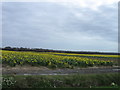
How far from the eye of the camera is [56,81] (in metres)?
10.8

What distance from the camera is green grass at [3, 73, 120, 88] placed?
9.91 meters

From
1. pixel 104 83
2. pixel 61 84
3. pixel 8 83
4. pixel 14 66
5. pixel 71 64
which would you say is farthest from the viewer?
pixel 71 64

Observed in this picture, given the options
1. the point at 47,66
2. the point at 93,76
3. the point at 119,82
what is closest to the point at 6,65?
the point at 47,66

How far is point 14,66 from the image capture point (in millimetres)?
16297

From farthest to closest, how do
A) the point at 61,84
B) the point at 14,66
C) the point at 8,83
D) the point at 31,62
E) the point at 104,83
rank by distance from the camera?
1. the point at 31,62
2. the point at 14,66
3. the point at 104,83
4. the point at 61,84
5. the point at 8,83

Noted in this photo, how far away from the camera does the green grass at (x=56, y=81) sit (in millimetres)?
9914

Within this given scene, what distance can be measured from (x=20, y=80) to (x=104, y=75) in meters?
5.91

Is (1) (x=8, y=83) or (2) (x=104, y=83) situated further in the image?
(2) (x=104, y=83)

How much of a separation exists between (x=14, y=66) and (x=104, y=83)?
8074mm

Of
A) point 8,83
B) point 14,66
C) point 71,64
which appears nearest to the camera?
point 8,83

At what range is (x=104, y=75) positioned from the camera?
12.8 m

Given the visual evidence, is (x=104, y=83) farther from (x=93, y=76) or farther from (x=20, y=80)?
(x=20, y=80)

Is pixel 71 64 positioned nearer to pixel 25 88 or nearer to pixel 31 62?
pixel 31 62

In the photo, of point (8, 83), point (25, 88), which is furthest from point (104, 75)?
point (8, 83)
